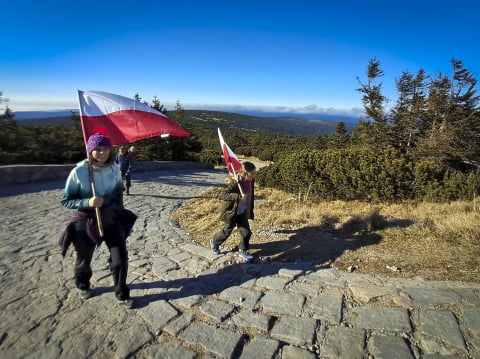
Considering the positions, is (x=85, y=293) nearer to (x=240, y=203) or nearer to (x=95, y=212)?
(x=95, y=212)

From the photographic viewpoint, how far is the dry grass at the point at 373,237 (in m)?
4.18

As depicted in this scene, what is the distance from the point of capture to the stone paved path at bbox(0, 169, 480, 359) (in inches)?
106

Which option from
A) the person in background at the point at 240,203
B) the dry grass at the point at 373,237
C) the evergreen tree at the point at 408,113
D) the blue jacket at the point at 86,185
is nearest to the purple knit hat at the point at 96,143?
the blue jacket at the point at 86,185

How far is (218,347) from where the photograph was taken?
2.75 metres

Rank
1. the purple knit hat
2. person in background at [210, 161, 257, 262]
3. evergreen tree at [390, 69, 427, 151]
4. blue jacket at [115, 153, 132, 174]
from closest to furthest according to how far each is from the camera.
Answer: the purple knit hat < person in background at [210, 161, 257, 262] < blue jacket at [115, 153, 132, 174] < evergreen tree at [390, 69, 427, 151]

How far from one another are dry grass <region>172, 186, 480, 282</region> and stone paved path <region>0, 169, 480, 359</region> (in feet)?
1.50

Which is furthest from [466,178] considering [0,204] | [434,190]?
[0,204]

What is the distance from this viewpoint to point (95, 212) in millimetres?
3236

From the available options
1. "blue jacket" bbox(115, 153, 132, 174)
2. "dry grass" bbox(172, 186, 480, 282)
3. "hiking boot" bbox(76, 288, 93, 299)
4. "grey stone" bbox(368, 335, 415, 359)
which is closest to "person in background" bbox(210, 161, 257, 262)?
"dry grass" bbox(172, 186, 480, 282)

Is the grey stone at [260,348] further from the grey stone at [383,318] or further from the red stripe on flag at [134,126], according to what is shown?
the red stripe on flag at [134,126]

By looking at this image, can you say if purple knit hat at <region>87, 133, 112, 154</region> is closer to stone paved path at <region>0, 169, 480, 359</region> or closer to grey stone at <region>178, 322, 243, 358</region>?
stone paved path at <region>0, 169, 480, 359</region>

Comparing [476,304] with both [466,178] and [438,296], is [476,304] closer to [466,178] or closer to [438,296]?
[438,296]

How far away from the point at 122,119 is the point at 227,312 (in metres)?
2.86

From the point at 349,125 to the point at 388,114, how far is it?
4165cm
